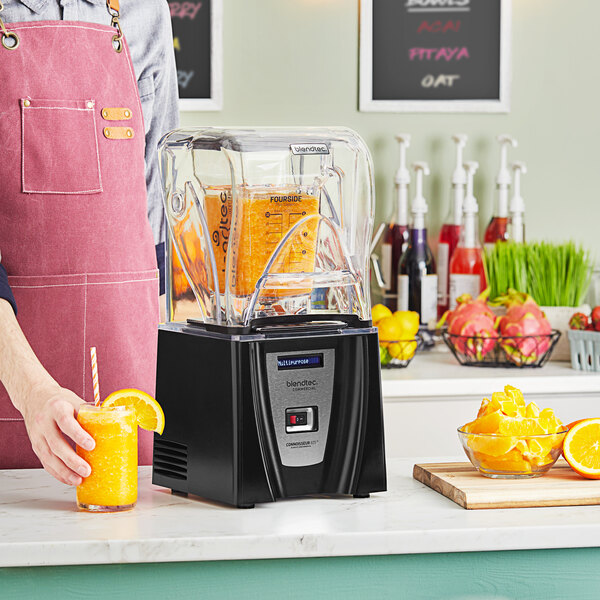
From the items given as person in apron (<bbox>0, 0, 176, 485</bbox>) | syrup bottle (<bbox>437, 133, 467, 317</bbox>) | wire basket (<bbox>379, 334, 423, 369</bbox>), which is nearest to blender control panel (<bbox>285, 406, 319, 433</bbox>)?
person in apron (<bbox>0, 0, 176, 485</bbox>)

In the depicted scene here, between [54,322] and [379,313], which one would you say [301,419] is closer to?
[54,322]

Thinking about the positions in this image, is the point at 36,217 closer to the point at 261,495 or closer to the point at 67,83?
the point at 67,83

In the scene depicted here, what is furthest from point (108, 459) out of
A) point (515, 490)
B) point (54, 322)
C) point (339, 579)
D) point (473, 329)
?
point (473, 329)

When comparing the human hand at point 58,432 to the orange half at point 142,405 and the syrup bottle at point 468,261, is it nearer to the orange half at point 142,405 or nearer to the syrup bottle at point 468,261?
the orange half at point 142,405

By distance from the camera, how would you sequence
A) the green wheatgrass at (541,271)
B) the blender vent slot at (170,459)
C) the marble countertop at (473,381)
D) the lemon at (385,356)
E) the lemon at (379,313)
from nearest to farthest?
the blender vent slot at (170,459) < the marble countertop at (473,381) < the lemon at (385,356) < the lemon at (379,313) < the green wheatgrass at (541,271)

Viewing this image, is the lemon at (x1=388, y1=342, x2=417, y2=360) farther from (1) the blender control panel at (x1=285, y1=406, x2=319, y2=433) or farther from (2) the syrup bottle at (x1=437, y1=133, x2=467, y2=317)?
(1) the blender control panel at (x1=285, y1=406, x2=319, y2=433)

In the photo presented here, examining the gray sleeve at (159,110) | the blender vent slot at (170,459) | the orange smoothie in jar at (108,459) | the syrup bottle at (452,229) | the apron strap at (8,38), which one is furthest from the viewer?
the syrup bottle at (452,229)

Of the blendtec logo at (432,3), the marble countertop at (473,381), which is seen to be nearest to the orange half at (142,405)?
the marble countertop at (473,381)

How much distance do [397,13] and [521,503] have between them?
175 centimetres

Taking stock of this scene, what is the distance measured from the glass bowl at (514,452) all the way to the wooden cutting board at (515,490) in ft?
0.05

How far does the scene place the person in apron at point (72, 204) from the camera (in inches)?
62.4

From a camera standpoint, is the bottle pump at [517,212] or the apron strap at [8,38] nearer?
the apron strap at [8,38]

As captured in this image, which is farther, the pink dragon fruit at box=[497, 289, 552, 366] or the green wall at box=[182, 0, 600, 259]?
the green wall at box=[182, 0, 600, 259]

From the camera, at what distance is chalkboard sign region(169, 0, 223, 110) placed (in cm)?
253
